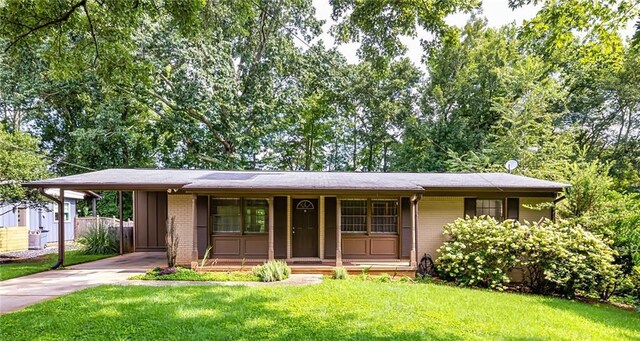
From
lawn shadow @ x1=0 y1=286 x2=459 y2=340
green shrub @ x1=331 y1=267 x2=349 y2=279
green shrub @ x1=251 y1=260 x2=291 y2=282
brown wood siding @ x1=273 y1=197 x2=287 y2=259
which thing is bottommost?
green shrub @ x1=331 y1=267 x2=349 y2=279

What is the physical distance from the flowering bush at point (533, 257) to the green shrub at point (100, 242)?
12127 millimetres

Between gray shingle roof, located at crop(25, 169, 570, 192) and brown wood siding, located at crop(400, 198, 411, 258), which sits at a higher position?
gray shingle roof, located at crop(25, 169, 570, 192)

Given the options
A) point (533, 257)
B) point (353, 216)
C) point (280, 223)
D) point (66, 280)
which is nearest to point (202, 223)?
point (280, 223)

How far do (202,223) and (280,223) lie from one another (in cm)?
237

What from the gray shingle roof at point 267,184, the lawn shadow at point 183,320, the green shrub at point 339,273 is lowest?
the green shrub at point 339,273

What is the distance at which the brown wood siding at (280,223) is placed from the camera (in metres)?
11.0

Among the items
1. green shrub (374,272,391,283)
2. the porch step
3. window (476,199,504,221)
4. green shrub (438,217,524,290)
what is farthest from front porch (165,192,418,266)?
window (476,199,504,221)

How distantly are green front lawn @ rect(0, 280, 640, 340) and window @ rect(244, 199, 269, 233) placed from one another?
3.49m

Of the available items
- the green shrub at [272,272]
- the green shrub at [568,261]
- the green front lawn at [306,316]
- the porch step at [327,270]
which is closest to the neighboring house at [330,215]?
the porch step at [327,270]

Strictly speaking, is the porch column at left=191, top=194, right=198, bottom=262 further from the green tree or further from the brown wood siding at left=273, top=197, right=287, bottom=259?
the green tree

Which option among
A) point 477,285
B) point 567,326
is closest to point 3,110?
point 477,285

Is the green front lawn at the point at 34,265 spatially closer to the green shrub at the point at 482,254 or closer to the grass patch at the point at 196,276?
the grass patch at the point at 196,276

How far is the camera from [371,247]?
10961mm

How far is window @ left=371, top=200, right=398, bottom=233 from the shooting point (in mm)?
11109
